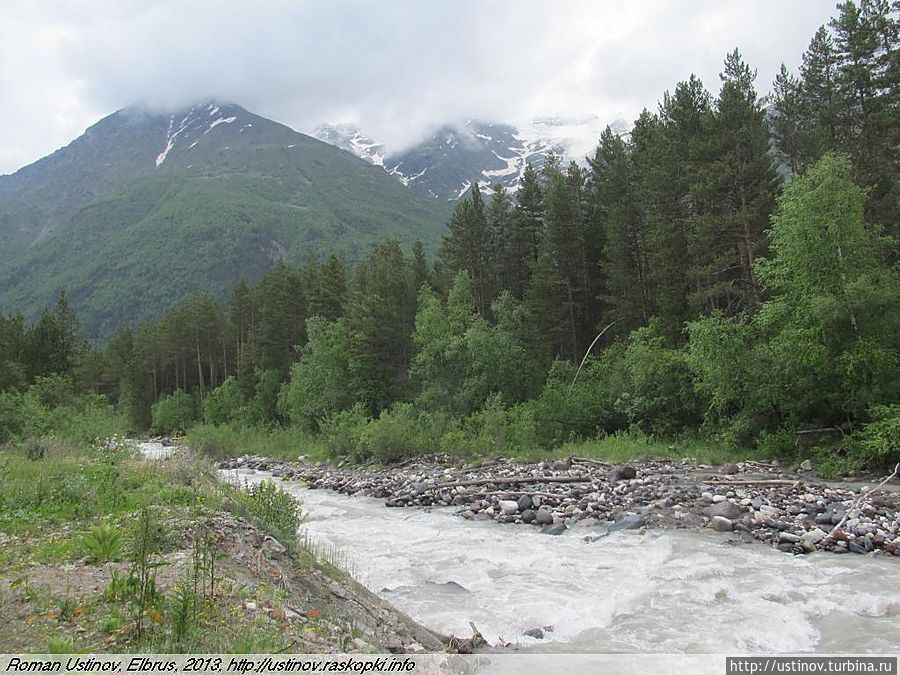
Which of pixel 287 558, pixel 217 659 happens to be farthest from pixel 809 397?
pixel 217 659

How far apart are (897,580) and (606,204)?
31.3m

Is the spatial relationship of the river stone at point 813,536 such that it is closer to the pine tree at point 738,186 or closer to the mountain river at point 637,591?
the mountain river at point 637,591

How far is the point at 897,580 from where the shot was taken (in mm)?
8836

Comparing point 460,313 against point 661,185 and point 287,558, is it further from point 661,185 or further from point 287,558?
point 287,558

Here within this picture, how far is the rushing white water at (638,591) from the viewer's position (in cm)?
727

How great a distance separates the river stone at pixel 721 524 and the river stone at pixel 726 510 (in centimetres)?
26

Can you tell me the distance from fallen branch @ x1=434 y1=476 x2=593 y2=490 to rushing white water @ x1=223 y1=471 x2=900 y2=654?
5.07 m

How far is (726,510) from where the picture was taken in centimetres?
1299

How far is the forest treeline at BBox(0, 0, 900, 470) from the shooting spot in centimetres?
1789

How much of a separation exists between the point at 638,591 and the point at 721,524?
4304mm

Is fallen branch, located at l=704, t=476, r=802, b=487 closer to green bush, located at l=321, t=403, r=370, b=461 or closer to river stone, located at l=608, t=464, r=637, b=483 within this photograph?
river stone, located at l=608, t=464, r=637, b=483

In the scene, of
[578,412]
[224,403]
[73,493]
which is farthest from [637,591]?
[224,403]

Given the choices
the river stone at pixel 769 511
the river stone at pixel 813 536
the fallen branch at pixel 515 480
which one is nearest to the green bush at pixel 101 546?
the river stone at pixel 813 536

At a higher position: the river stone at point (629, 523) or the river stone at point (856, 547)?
the river stone at point (856, 547)
